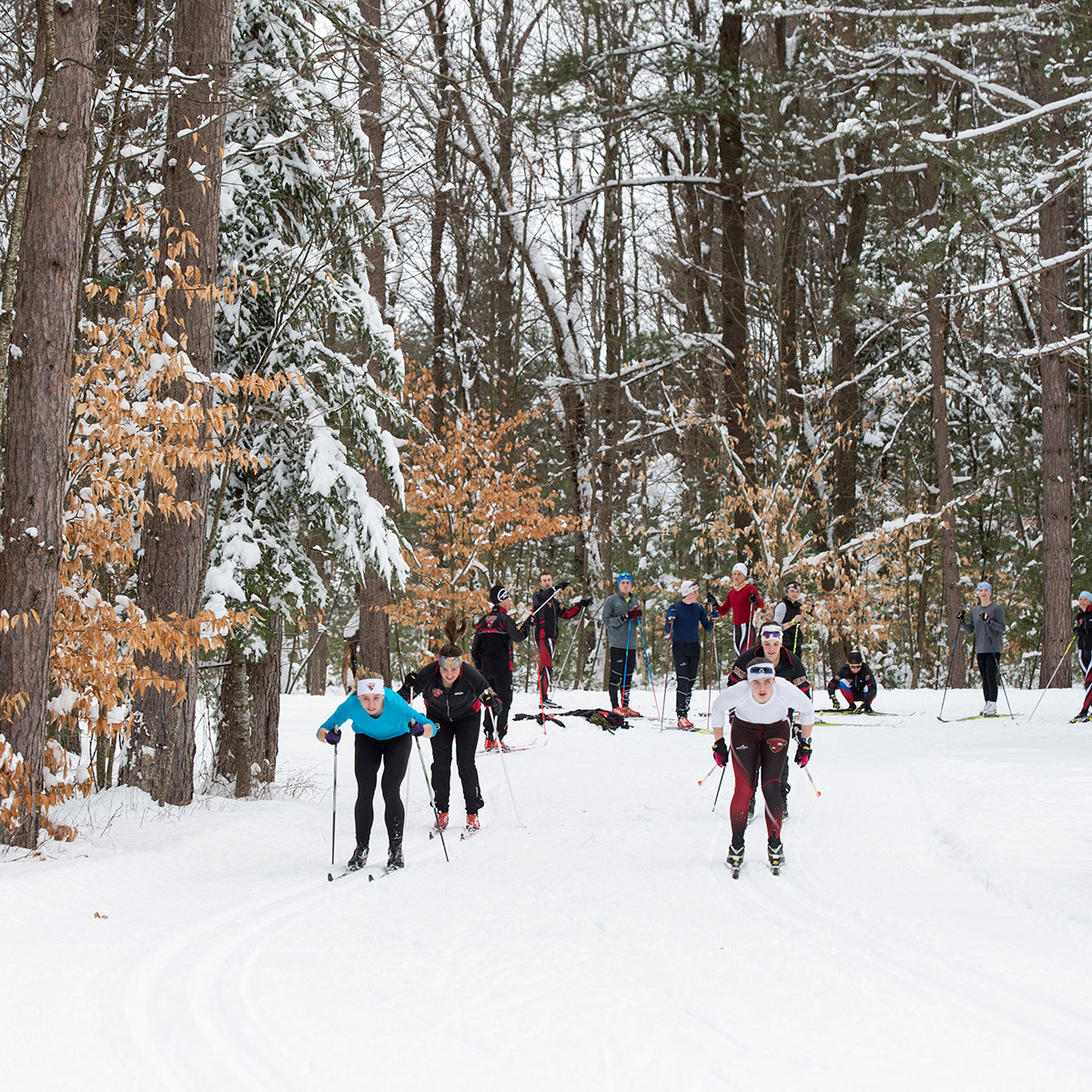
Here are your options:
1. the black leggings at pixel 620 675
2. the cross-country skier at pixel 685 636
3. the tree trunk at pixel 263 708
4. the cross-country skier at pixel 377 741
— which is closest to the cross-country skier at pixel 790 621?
the cross-country skier at pixel 685 636

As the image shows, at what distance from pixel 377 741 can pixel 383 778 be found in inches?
11.7

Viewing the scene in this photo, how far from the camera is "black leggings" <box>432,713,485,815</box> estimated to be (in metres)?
9.74

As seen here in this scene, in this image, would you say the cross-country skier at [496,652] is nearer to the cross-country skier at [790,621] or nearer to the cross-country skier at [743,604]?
the cross-country skier at [743,604]

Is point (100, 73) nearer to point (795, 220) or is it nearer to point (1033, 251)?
point (795, 220)

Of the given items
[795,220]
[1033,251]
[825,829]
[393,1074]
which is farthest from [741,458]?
[393,1074]

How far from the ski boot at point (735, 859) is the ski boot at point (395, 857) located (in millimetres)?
2452

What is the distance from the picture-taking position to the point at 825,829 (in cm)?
922

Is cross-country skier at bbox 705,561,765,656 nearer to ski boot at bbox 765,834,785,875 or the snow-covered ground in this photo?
the snow-covered ground

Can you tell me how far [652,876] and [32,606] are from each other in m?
4.70

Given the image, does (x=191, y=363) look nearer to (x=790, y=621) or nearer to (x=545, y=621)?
(x=545, y=621)

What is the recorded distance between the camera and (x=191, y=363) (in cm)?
960

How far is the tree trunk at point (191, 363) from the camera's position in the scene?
9711mm

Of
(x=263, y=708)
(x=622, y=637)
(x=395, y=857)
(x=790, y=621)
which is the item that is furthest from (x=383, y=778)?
(x=622, y=637)

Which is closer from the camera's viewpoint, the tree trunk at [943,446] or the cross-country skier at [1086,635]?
the cross-country skier at [1086,635]
